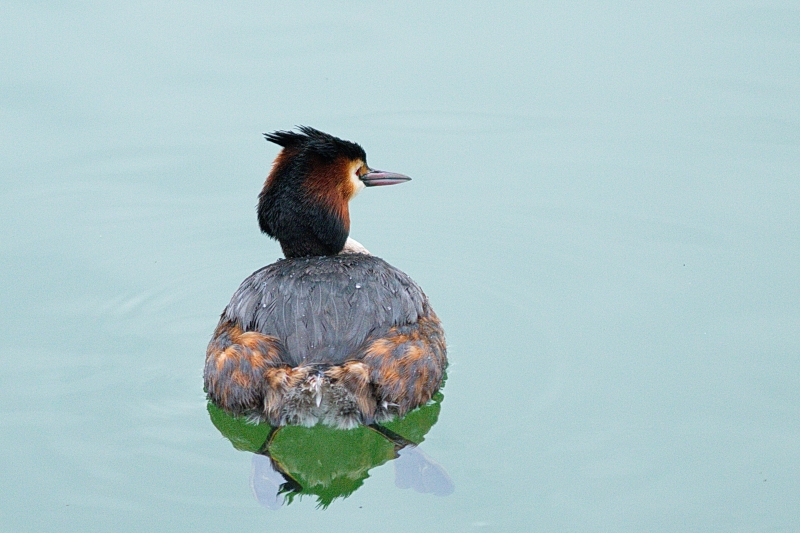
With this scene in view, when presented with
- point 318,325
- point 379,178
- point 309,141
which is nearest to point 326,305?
point 318,325

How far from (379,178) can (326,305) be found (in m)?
1.26

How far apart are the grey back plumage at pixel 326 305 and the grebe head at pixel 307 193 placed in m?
0.19

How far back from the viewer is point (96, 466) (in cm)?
591

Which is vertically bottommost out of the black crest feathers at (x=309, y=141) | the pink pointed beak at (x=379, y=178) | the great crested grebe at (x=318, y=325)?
the great crested grebe at (x=318, y=325)

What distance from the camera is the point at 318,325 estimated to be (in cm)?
603

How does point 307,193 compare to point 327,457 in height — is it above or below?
above

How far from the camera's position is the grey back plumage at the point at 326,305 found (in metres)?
5.99

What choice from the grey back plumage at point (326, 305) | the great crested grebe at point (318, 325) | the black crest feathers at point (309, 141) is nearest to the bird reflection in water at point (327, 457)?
the great crested grebe at point (318, 325)

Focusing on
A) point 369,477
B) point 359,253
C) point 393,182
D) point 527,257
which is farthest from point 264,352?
point 527,257

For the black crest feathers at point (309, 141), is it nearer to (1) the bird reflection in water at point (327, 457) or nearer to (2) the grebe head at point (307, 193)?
(2) the grebe head at point (307, 193)

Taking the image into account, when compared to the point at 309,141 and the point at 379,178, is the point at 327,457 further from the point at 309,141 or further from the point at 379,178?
the point at 379,178

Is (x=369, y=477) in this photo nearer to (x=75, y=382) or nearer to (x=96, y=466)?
(x=96, y=466)

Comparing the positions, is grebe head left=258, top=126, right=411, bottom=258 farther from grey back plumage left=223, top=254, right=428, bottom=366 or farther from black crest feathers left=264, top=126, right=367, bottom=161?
grey back plumage left=223, top=254, right=428, bottom=366

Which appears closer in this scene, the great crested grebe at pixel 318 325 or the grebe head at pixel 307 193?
the great crested grebe at pixel 318 325
